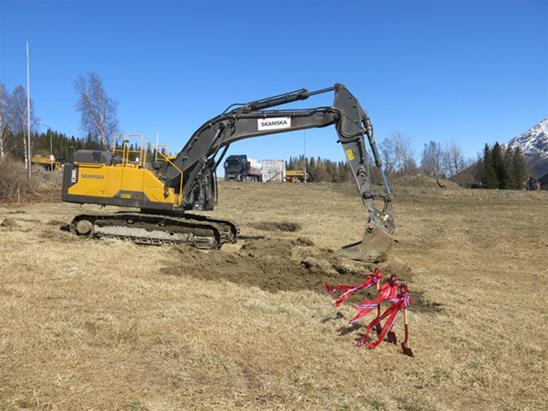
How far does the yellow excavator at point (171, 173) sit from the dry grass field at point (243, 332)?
65 cm

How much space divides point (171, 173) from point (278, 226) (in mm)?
7958

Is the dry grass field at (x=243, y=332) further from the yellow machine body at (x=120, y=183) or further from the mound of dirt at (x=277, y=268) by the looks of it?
the yellow machine body at (x=120, y=183)

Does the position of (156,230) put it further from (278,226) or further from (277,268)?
(278,226)

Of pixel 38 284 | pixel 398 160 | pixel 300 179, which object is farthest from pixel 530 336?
pixel 398 160

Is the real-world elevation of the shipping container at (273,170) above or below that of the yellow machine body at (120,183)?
above

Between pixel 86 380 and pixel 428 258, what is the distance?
10937 mm

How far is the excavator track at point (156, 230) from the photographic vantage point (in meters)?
12.2

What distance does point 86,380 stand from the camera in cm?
434

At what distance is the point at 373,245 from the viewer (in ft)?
35.1

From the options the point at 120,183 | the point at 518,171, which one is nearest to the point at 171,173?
the point at 120,183

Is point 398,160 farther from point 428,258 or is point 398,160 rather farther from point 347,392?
point 347,392

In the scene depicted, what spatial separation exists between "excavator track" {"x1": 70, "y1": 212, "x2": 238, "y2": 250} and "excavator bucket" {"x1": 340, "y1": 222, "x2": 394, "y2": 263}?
3622 millimetres

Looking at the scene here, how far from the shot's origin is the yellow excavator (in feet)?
38.9

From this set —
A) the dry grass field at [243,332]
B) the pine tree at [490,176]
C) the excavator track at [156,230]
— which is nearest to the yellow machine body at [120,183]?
the excavator track at [156,230]
